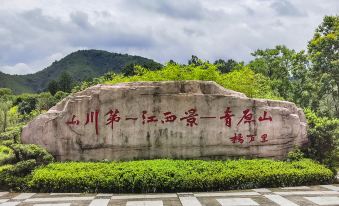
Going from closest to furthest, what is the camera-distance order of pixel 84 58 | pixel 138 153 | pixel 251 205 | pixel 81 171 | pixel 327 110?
pixel 251 205
pixel 81 171
pixel 138 153
pixel 327 110
pixel 84 58

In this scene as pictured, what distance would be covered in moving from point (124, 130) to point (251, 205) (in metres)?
3.76

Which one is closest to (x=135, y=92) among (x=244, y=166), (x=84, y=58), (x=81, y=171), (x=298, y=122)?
(x=81, y=171)

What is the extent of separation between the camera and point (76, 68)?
73.0 metres

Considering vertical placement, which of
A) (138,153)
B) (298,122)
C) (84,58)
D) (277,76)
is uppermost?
(84,58)

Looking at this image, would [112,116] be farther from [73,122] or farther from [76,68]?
[76,68]

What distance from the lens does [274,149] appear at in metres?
9.80

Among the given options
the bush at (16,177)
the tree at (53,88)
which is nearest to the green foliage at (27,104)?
the tree at (53,88)

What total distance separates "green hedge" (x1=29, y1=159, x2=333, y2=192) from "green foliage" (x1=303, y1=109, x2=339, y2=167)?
0.72 m

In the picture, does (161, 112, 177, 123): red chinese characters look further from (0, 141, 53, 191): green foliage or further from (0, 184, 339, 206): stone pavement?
(0, 141, 53, 191): green foliage

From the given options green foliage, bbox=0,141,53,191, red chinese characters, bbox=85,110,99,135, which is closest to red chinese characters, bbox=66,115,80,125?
red chinese characters, bbox=85,110,99,135

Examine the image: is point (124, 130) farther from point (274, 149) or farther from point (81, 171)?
point (274, 149)

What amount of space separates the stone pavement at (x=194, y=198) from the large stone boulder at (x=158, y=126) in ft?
5.40

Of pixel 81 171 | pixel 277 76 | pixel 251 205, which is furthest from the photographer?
pixel 277 76

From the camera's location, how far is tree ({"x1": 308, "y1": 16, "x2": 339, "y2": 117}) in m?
18.4
